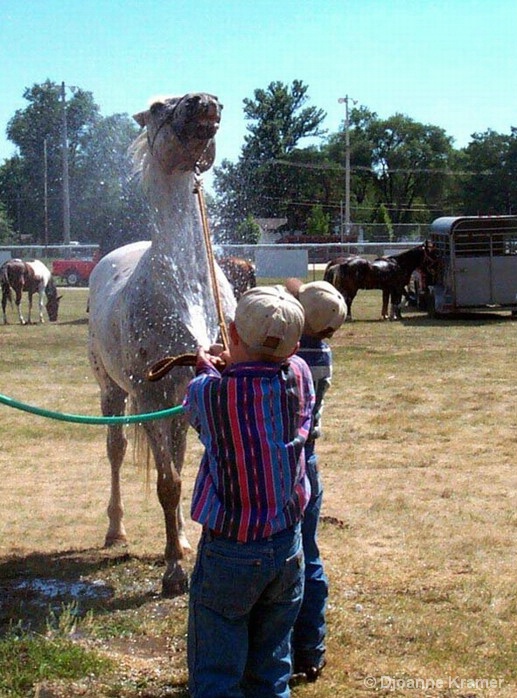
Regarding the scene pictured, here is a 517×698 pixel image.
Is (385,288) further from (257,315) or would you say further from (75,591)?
(257,315)

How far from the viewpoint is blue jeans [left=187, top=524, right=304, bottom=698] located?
284 centimetres

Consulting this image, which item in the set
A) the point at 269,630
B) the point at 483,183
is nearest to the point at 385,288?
the point at 269,630

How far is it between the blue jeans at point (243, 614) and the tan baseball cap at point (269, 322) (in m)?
0.57

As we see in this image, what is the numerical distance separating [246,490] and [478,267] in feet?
58.6

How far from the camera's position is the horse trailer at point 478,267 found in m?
20.0

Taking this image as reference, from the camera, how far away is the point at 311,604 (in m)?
3.65

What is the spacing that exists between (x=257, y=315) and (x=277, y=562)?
0.74 m

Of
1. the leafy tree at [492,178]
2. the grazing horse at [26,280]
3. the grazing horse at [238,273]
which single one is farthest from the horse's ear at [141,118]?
the leafy tree at [492,178]

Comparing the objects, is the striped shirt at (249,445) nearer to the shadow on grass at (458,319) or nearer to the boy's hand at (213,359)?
the boy's hand at (213,359)

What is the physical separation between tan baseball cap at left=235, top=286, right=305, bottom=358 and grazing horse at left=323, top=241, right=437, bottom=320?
1825 centimetres

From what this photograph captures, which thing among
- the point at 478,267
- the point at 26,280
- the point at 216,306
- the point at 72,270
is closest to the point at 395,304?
the point at 478,267

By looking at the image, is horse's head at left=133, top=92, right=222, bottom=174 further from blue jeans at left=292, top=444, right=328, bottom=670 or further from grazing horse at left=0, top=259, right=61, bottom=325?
grazing horse at left=0, top=259, right=61, bottom=325

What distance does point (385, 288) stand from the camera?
20953 millimetres

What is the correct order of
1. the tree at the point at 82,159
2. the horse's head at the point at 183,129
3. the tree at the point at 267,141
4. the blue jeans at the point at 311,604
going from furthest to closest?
the tree at the point at 267,141 → the tree at the point at 82,159 → the horse's head at the point at 183,129 → the blue jeans at the point at 311,604
